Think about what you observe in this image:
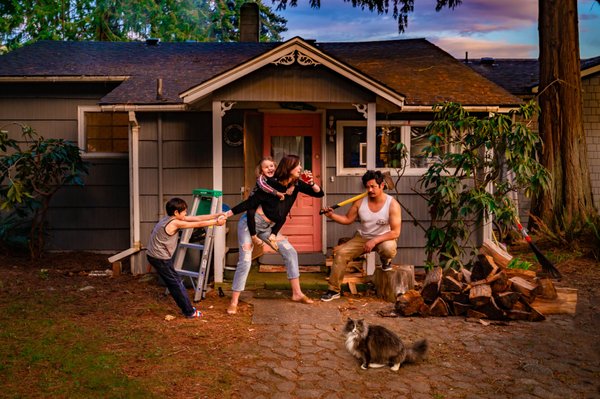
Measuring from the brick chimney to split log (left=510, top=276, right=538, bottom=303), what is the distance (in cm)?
967

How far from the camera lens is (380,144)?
10.9 m

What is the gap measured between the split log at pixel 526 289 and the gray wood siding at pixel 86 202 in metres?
7.09

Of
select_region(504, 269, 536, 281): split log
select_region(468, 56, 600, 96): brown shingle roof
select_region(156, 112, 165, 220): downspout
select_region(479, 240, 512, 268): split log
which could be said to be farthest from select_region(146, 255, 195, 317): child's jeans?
select_region(468, 56, 600, 96): brown shingle roof

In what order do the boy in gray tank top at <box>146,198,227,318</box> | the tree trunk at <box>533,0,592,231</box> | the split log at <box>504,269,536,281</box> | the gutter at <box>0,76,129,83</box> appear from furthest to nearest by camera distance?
the tree trunk at <box>533,0,592,231</box>
the gutter at <box>0,76,129,83</box>
the split log at <box>504,269,536,281</box>
the boy in gray tank top at <box>146,198,227,318</box>

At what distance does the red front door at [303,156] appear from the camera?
10.9m

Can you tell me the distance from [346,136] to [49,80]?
537 cm

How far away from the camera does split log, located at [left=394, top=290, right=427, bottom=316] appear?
764 cm

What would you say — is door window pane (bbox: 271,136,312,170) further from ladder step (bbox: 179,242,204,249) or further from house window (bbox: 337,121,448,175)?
ladder step (bbox: 179,242,204,249)

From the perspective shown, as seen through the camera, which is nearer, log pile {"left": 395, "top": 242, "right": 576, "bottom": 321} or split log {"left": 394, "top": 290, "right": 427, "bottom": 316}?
log pile {"left": 395, "top": 242, "right": 576, "bottom": 321}

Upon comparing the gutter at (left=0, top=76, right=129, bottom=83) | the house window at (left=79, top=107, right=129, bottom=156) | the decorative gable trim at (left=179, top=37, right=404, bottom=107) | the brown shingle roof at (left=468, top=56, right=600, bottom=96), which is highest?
the brown shingle roof at (left=468, top=56, right=600, bottom=96)

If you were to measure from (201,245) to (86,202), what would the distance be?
162 inches

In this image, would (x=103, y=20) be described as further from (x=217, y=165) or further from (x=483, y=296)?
(x=483, y=296)

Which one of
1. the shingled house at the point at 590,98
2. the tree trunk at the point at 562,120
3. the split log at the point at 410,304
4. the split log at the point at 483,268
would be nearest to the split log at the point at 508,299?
the split log at the point at 483,268

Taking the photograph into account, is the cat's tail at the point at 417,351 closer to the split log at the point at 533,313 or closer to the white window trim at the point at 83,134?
the split log at the point at 533,313
